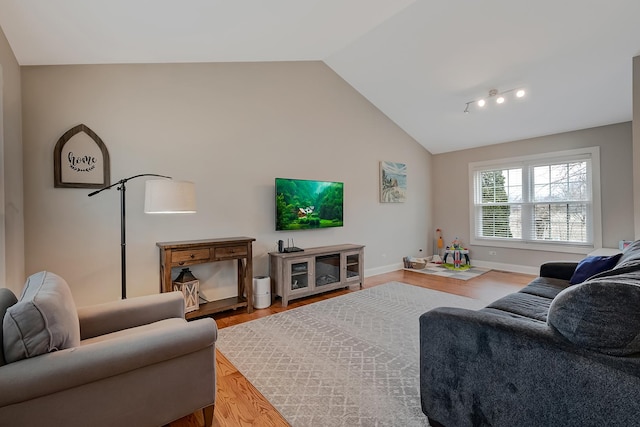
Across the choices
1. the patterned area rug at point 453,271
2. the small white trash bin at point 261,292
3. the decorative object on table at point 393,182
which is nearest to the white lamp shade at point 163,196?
the small white trash bin at point 261,292

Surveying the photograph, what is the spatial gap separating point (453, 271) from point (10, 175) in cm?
590

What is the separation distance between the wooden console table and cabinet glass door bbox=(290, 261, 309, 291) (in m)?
0.57

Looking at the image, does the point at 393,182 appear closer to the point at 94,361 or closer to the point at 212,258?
the point at 212,258

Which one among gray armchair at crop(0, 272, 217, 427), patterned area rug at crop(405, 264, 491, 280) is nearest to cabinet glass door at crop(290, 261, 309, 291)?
gray armchair at crop(0, 272, 217, 427)

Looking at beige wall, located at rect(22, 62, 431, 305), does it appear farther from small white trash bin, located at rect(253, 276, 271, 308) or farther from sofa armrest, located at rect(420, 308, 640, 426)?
sofa armrest, located at rect(420, 308, 640, 426)

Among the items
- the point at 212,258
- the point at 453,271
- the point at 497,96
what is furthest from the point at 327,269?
the point at 497,96

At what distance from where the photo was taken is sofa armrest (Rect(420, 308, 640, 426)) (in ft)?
3.22

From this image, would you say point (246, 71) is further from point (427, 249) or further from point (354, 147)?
point (427, 249)

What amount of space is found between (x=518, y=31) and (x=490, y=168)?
2.95 metres

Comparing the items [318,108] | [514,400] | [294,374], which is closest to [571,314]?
[514,400]

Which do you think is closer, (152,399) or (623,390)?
(623,390)

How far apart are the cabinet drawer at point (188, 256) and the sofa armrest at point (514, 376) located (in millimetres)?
2278

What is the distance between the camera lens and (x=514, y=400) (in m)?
1.17

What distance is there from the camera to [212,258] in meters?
3.03
